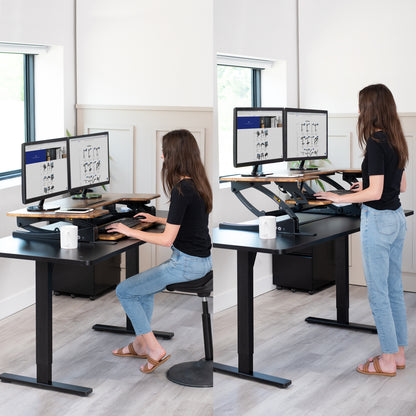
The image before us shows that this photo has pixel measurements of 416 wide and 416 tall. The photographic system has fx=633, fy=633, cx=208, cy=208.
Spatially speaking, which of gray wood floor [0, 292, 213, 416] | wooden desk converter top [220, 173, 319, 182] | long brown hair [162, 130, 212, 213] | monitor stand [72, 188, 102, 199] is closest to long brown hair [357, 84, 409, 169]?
wooden desk converter top [220, 173, 319, 182]

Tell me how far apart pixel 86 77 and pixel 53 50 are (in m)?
0.12

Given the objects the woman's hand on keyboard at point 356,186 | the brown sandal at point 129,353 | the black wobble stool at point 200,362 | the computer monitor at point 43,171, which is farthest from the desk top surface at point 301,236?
the computer monitor at point 43,171

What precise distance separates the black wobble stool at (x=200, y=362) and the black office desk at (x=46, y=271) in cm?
32

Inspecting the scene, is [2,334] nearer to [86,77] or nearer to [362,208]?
[86,77]

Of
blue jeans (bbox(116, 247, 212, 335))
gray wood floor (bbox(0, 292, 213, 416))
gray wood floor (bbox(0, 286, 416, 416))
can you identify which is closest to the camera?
blue jeans (bbox(116, 247, 212, 335))

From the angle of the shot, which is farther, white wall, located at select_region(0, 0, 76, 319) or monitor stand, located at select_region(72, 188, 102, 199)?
monitor stand, located at select_region(72, 188, 102, 199)

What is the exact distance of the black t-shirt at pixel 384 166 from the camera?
183 cm

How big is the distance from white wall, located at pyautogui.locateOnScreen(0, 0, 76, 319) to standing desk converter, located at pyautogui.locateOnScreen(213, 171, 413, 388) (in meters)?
0.61

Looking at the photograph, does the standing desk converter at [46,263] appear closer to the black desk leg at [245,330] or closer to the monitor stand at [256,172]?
the black desk leg at [245,330]

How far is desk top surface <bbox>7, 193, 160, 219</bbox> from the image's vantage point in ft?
5.98

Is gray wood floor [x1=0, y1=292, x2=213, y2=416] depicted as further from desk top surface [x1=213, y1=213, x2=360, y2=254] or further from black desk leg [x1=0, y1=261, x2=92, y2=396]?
desk top surface [x1=213, y1=213, x2=360, y2=254]

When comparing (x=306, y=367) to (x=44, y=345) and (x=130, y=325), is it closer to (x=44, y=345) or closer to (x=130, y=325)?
(x=130, y=325)

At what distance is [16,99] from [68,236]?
0.57m

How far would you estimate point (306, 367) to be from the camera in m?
1.81
